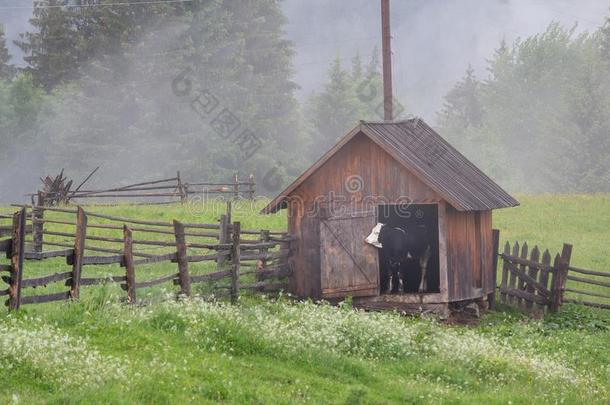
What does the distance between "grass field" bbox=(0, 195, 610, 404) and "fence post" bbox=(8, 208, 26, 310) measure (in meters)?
0.38

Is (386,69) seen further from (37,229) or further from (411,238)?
(37,229)

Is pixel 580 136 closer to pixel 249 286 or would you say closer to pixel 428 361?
pixel 249 286

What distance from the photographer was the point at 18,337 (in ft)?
32.1

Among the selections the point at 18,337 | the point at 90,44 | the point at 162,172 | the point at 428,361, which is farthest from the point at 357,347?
the point at 90,44

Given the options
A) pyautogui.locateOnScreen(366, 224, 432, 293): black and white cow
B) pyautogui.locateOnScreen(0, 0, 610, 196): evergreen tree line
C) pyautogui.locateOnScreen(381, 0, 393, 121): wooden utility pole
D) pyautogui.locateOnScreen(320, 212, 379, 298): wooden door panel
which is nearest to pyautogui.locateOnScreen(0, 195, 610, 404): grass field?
pyautogui.locateOnScreen(320, 212, 379, 298): wooden door panel

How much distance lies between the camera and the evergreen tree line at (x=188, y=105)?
57500 millimetres

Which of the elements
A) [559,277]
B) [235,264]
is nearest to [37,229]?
[235,264]

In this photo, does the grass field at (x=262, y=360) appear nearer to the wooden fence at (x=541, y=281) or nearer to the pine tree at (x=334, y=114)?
the wooden fence at (x=541, y=281)

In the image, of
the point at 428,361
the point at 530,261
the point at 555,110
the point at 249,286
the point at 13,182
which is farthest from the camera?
the point at 555,110

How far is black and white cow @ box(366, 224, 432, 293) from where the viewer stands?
20.8 m

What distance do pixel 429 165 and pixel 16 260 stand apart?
1058 centimetres

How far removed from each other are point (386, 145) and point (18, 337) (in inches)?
434

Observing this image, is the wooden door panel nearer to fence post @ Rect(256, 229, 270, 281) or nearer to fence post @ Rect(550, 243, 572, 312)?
fence post @ Rect(256, 229, 270, 281)

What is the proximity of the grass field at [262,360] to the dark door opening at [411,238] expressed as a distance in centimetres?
534
